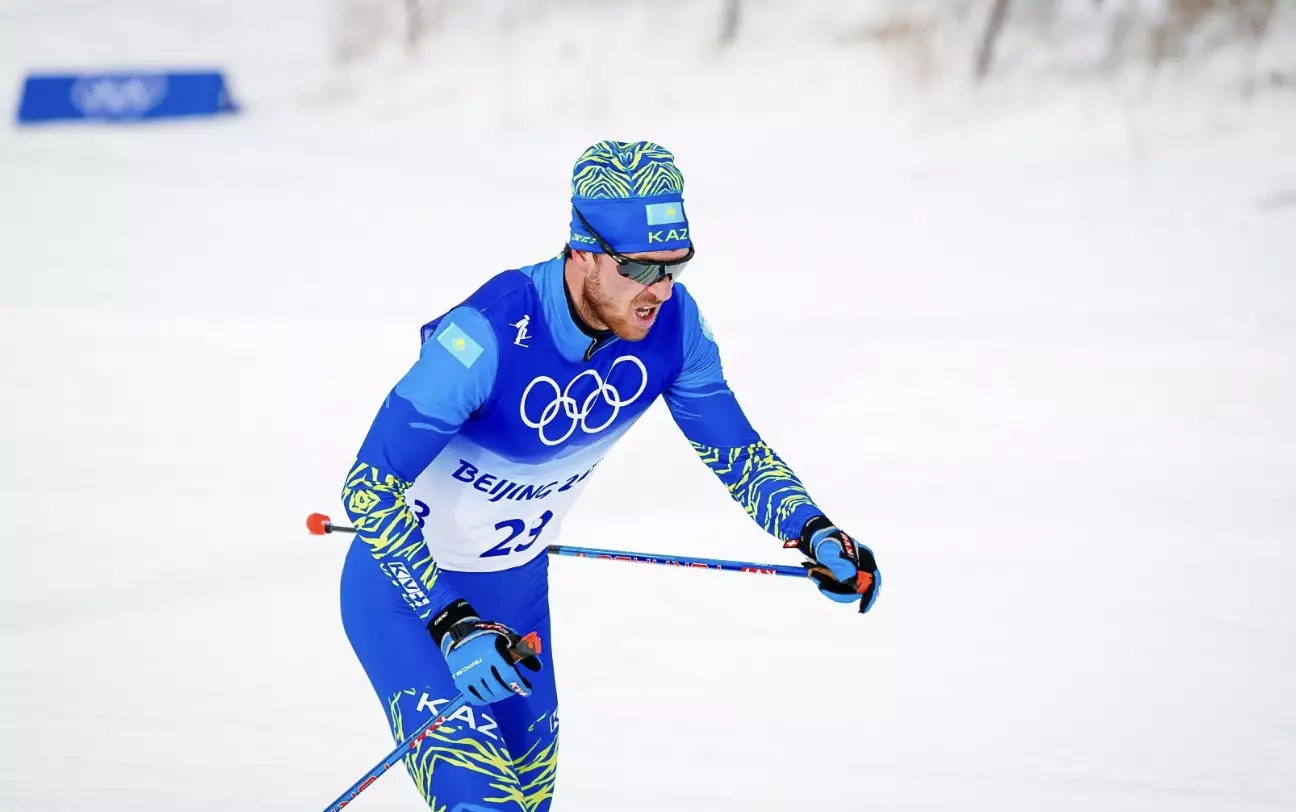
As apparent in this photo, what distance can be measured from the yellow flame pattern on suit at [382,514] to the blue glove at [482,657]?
5.5 inches

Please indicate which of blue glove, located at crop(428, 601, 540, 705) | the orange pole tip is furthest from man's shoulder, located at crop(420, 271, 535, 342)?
the orange pole tip

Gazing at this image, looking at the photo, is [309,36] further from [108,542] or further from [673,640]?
[673,640]

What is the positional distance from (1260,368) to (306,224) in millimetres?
7090

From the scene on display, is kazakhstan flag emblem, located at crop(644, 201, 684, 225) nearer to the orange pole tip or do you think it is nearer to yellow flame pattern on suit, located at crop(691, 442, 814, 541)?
yellow flame pattern on suit, located at crop(691, 442, 814, 541)

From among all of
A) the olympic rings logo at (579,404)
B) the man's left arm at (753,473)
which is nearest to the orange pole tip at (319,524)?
the olympic rings logo at (579,404)

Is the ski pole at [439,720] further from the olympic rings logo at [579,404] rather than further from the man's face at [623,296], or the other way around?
the man's face at [623,296]

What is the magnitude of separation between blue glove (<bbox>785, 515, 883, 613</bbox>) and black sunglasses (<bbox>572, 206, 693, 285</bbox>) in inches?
26.2

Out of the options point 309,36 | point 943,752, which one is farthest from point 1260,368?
point 309,36

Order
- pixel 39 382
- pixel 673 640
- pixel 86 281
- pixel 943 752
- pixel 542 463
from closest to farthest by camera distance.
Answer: pixel 542 463, pixel 943 752, pixel 673 640, pixel 39 382, pixel 86 281

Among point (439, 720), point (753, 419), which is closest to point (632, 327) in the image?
point (439, 720)

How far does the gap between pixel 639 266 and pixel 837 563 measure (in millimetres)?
800

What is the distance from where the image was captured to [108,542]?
581 centimetres

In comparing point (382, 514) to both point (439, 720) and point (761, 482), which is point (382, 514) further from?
point (761, 482)

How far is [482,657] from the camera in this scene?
2400 mm
